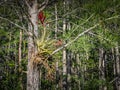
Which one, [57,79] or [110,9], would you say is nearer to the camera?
[110,9]

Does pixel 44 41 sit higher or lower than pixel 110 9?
lower

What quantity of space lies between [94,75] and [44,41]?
55.9 feet

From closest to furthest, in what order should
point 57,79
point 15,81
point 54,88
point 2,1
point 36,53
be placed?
point 36,53
point 2,1
point 15,81
point 54,88
point 57,79

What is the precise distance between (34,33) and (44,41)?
48cm

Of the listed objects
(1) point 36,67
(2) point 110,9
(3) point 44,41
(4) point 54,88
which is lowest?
(4) point 54,88

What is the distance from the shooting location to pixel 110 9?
7.86 metres

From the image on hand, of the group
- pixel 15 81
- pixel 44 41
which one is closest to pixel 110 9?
pixel 44 41

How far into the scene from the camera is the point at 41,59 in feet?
22.2

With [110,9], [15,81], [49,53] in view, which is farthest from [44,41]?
[15,81]

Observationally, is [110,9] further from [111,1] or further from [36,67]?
[36,67]

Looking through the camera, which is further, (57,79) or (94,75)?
(94,75)

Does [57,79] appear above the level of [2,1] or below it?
below

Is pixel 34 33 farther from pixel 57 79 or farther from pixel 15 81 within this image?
→ pixel 57 79

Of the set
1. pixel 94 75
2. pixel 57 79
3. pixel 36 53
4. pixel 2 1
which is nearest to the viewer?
pixel 36 53
